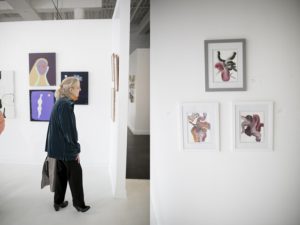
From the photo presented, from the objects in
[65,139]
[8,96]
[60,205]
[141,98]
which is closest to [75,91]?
[65,139]

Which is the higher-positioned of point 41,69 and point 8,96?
point 41,69

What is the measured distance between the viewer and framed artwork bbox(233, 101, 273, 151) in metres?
2.09

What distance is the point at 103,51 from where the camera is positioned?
6.79ft

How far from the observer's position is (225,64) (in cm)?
208

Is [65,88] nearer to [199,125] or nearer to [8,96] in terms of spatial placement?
[8,96]

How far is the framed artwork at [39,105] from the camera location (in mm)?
1980

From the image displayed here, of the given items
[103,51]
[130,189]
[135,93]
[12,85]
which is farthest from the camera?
[135,93]

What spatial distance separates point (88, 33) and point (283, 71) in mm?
1536

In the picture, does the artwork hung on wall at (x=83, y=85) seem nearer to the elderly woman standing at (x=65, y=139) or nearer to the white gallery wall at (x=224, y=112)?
the elderly woman standing at (x=65, y=139)

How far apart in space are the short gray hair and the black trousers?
Answer: 513 mm

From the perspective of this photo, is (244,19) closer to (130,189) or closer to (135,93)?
(130,189)

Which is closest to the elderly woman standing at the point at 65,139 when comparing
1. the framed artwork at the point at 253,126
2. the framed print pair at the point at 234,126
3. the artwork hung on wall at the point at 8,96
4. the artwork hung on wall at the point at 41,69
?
the artwork hung on wall at the point at 41,69

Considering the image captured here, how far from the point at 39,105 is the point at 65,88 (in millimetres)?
228

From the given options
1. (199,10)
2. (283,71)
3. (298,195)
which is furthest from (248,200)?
(199,10)
